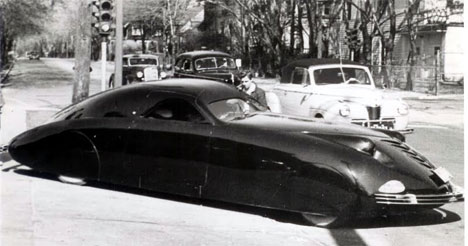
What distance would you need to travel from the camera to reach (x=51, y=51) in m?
146

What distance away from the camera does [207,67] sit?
19.3m

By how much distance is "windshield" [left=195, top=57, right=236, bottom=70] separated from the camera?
63.0 ft

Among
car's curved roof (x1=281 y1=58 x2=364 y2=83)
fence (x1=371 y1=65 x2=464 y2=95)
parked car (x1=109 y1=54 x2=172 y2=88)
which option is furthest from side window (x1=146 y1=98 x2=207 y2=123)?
fence (x1=371 y1=65 x2=464 y2=95)

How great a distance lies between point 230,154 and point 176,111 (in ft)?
2.71

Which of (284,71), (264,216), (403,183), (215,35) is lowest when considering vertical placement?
(264,216)

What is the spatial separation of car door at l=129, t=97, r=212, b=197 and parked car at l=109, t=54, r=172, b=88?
14537mm

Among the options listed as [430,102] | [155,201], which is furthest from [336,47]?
[155,201]

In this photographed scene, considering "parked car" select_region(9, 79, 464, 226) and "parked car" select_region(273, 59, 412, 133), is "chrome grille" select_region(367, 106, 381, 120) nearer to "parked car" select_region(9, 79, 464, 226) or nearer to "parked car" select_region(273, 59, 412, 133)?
"parked car" select_region(273, 59, 412, 133)

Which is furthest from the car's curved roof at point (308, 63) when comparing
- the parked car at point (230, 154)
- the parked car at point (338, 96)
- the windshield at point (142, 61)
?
the windshield at point (142, 61)

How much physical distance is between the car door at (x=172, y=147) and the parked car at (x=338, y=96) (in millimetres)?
4585

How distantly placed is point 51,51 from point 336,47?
4763 inches

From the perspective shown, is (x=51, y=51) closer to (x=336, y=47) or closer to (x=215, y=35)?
(x=215, y=35)

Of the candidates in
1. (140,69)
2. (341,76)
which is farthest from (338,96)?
(140,69)

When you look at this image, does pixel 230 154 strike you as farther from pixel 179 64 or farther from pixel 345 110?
pixel 179 64
